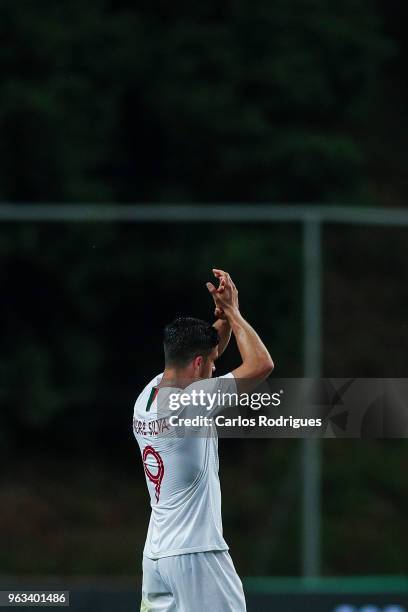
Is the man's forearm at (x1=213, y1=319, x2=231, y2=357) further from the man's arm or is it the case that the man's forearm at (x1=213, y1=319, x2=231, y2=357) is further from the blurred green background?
the blurred green background

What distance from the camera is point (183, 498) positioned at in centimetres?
395

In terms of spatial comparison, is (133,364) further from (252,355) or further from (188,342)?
(252,355)

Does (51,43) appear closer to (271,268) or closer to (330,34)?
(330,34)

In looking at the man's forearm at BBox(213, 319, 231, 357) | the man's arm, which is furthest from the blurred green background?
the man's arm

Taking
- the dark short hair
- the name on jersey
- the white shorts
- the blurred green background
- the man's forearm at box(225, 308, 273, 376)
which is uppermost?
the blurred green background

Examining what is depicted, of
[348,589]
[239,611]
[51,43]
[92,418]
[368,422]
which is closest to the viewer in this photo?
[239,611]

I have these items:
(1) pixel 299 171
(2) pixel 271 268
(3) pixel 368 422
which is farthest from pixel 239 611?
(1) pixel 299 171

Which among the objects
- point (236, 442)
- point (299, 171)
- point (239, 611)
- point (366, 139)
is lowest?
point (239, 611)

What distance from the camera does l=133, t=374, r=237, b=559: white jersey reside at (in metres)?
3.91

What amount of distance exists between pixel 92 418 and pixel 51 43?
3723mm

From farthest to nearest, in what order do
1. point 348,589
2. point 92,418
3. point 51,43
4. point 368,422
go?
point 51,43
point 92,418
point 348,589
point 368,422

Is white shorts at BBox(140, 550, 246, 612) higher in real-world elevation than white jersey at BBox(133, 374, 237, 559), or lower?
lower

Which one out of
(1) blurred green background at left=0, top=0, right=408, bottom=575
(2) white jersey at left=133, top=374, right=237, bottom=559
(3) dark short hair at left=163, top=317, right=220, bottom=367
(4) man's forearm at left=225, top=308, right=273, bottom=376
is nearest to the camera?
(4) man's forearm at left=225, top=308, right=273, bottom=376

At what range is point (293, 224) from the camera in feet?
25.8
